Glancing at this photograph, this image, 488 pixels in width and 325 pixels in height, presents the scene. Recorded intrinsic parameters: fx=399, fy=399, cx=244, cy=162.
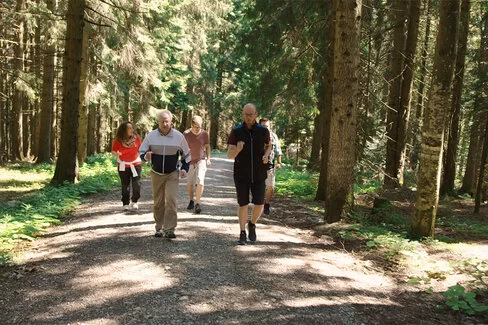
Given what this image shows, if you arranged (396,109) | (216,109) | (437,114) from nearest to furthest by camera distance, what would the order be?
(437,114) → (396,109) → (216,109)

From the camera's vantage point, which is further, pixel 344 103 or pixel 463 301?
pixel 344 103

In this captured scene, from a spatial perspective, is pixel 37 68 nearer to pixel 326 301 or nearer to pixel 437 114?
pixel 437 114

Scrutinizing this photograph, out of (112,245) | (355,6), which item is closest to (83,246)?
(112,245)

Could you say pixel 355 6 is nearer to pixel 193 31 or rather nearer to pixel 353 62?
pixel 353 62

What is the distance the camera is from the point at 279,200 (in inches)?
493

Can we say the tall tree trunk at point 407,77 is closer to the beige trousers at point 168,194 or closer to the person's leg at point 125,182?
the person's leg at point 125,182

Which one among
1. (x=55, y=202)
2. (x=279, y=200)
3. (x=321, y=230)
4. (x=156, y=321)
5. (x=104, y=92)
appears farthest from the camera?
(x=104, y=92)

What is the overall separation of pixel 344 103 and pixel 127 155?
482 cm

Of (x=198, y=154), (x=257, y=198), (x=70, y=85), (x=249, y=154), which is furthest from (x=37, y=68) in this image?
(x=257, y=198)

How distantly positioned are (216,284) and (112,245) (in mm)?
2342

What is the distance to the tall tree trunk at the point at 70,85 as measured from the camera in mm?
11383

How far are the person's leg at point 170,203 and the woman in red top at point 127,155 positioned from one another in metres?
2.34

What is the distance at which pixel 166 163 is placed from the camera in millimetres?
6602

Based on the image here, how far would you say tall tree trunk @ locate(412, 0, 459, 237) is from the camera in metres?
6.90
